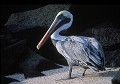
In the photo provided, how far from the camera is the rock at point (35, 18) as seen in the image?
31.3 ft

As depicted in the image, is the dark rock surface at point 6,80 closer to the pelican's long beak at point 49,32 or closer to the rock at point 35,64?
the rock at point 35,64

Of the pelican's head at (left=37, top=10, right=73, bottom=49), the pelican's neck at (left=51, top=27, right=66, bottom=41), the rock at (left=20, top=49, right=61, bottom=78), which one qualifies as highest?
the pelican's head at (left=37, top=10, right=73, bottom=49)

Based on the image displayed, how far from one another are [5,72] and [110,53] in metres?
1.96

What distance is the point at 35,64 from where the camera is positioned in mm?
8711

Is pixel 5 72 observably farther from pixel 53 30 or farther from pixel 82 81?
pixel 82 81

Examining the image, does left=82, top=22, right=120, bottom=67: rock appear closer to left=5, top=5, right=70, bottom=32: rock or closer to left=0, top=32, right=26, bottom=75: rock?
left=5, top=5, right=70, bottom=32: rock

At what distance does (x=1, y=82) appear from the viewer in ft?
25.6

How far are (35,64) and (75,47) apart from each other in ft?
3.41

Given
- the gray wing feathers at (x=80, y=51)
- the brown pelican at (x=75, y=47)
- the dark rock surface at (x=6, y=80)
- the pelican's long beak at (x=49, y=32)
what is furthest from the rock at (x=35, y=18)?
the dark rock surface at (x=6, y=80)

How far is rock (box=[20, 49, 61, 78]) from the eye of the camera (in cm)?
854

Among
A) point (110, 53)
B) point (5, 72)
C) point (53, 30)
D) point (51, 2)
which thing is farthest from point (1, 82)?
point (51, 2)

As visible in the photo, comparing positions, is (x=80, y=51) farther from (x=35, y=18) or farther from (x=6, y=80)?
(x=35, y=18)

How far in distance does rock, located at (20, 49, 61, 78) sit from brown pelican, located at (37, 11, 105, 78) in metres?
0.47

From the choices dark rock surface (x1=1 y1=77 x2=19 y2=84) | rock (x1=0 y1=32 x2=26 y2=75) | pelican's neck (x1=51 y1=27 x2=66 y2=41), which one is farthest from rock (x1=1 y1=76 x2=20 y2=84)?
pelican's neck (x1=51 y1=27 x2=66 y2=41)
